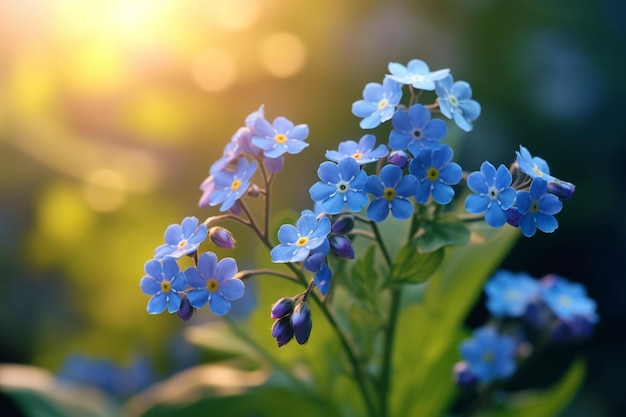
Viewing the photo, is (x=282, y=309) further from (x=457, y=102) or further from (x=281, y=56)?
(x=281, y=56)

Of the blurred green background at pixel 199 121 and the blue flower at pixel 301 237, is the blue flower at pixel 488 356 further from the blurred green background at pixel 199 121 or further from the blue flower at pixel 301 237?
the blurred green background at pixel 199 121

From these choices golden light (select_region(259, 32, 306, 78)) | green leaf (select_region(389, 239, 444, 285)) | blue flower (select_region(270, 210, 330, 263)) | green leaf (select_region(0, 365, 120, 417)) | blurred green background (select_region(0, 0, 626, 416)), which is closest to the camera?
blue flower (select_region(270, 210, 330, 263))

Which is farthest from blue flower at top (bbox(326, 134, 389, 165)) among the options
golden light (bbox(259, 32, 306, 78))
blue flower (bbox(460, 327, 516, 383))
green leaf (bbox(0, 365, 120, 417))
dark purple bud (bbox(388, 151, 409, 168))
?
golden light (bbox(259, 32, 306, 78))

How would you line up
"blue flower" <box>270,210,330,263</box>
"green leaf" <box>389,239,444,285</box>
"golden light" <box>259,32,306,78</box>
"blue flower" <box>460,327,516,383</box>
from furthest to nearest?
"golden light" <box>259,32,306,78</box>, "blue flower" <box>460,327,516,383</box>, "green leaf" <box>389,239,444,285</box>, "blue flower" <box>270,210,330,263</box>

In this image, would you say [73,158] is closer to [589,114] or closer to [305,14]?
[305,14]

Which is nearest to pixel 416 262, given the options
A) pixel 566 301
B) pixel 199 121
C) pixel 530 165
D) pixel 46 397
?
pixel 530 165

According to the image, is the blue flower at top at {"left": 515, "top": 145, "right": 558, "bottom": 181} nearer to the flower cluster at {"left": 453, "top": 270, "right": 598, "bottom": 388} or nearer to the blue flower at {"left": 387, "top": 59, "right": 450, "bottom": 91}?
the blue flower at {"left": 387, "top": 59, "right": 450, "bottom": 91}
